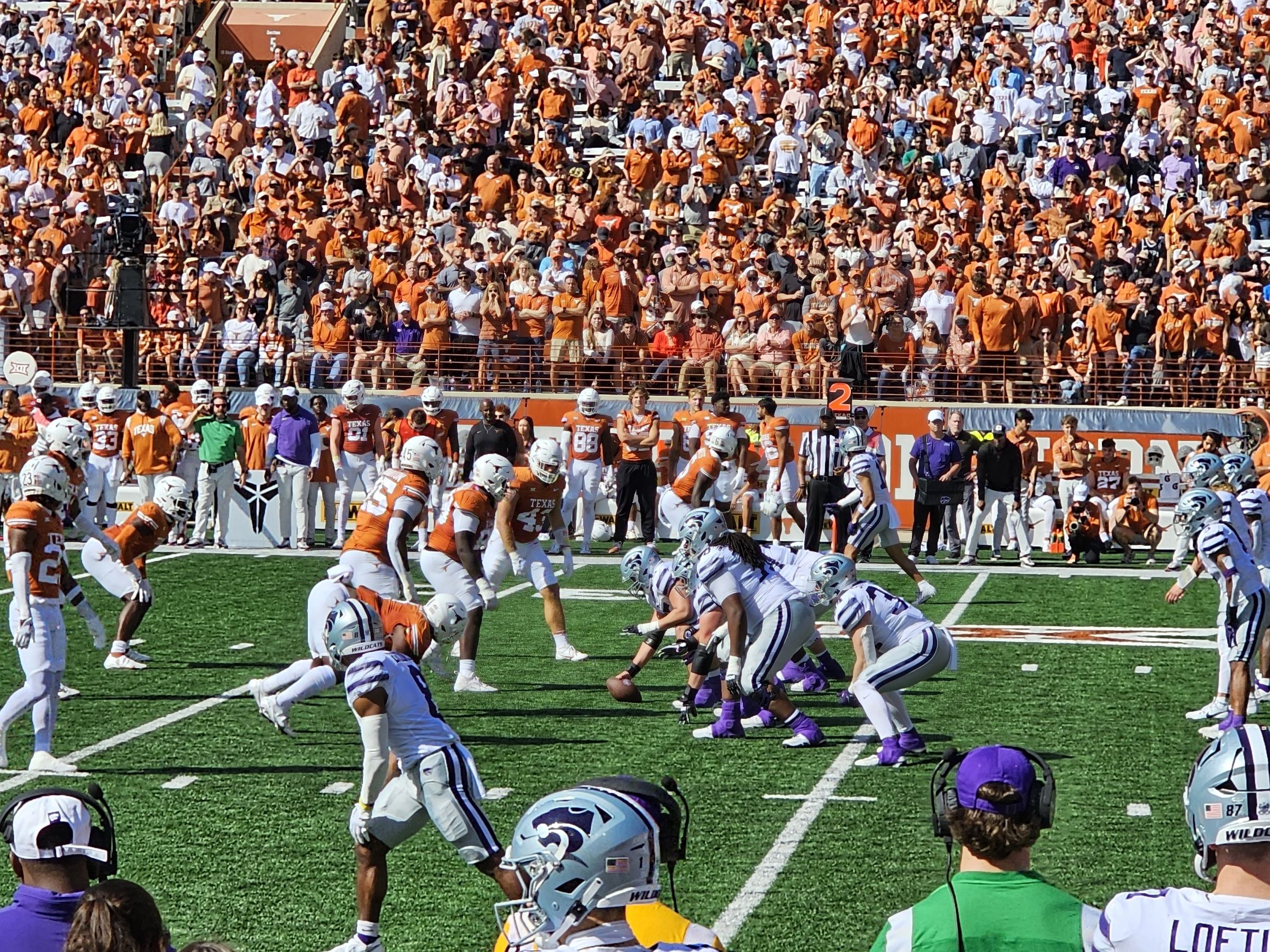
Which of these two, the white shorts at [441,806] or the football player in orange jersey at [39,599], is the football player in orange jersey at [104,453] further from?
the white shorts at [441,806]

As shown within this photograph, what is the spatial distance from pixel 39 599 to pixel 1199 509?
253 inches

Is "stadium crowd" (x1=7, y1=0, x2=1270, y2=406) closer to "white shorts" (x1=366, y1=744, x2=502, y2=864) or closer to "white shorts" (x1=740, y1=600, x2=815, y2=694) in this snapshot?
"white shorts" (x1=740, y1=600, x2=815, y2=694)

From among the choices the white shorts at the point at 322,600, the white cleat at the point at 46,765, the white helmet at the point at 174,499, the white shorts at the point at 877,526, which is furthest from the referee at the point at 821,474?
the white cleat at the point at 46,765

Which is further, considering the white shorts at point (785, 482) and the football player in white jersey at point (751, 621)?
the white shorts at point (785, 482)

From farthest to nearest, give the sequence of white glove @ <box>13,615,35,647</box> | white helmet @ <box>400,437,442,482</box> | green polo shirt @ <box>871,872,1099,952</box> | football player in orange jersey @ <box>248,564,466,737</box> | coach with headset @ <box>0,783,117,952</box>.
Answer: white helmet @ <box>400,437,442,482</box>, white glove @ <box>13,615,35,647</box>, football player in orange jersey @ <box>248,564,466,737</box>, coach with headset @ <box>0,783,117,952</box>, green polo shirt @ <box>871,872,1099,952</box>

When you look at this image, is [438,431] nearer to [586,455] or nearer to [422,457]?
[586,455]

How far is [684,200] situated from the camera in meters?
25.2

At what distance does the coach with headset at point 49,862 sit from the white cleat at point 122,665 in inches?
347

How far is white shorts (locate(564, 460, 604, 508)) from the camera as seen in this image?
20.8 m

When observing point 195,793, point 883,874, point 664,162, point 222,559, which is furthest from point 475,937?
point 664,162

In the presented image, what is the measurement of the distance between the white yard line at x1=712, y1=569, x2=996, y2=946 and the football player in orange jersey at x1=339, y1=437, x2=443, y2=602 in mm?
3038

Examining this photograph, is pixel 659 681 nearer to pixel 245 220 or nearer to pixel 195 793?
pixel 195 793

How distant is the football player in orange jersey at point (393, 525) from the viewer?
1190 cm

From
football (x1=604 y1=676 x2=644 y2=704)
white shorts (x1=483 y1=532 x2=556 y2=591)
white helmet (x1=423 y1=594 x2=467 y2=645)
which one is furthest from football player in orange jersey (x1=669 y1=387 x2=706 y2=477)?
white helmet (x1=423 y1=594 x2=467 y2=645)
